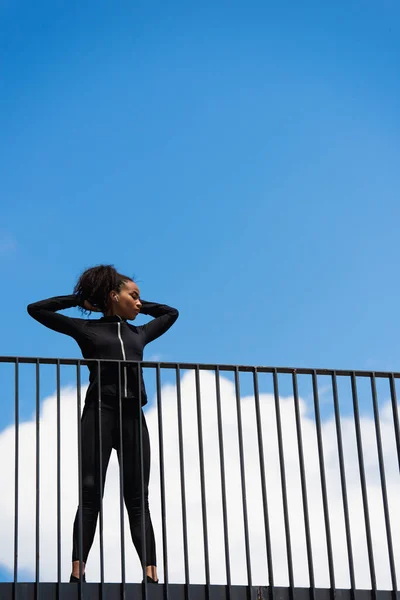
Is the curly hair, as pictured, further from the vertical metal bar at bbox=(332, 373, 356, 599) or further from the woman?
the vertical metal bar at bbox=(332, 373, 356, 599)

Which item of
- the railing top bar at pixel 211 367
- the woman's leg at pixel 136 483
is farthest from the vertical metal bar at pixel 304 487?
the woman's leg at pixel 136 483

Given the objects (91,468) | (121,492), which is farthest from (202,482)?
(91,468)

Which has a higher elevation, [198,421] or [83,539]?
[198,421]

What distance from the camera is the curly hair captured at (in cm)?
930

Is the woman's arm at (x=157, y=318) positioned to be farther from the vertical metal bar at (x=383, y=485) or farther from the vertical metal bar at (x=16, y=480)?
the vertical metal bar at (x=383, y=485)

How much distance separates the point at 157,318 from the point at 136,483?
4.96 ft

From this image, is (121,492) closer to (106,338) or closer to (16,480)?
(16,480)

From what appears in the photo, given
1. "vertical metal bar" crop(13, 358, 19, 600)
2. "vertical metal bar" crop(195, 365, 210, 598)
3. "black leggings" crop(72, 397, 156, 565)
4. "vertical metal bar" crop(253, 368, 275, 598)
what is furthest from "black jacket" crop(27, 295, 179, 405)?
"vertical metal bar" crop(253, 368, 275, 598)

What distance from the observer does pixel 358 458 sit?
891cm

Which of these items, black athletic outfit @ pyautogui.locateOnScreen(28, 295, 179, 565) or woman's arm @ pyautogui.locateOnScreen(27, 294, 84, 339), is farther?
woman's arm @ pyautogui.locateOnScreen(27, 294, 84, 339)

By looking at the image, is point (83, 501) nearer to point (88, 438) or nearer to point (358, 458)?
point (88, 438)

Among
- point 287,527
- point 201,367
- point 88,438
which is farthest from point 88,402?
point 287,527

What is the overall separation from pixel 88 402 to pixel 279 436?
135 cm

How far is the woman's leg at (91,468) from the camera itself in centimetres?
816
